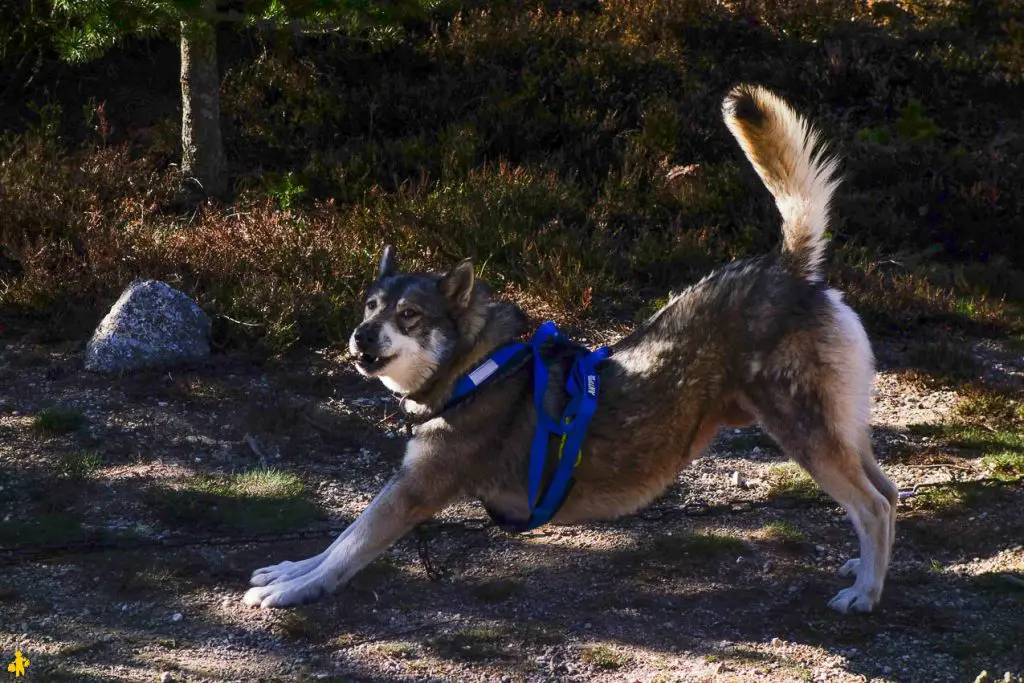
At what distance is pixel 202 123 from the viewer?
1034 cm

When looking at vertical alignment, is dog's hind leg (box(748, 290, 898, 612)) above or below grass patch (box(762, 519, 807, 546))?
above

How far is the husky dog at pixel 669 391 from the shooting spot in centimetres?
493

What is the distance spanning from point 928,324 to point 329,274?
4.73 meters

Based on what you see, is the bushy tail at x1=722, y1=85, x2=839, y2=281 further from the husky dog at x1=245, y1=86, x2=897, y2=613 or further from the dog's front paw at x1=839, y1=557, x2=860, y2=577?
the dog's front paw at x1=839, y1=557, x2=860, y2=577

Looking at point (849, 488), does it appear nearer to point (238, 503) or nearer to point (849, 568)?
point (849, 568)

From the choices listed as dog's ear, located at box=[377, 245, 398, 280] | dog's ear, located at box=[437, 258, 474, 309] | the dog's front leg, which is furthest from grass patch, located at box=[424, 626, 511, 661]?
dog's ear, located at box=[377, 245, 398, 280]

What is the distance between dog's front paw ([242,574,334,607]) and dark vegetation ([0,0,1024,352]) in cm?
327

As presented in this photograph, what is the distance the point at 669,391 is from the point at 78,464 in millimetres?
3449

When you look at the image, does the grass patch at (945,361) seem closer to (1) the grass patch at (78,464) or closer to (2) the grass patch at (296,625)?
(2) the grass patch at (296,625)

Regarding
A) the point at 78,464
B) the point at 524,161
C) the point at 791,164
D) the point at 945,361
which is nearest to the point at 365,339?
the point at 791,164

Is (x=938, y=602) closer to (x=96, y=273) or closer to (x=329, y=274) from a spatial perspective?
(x=329, y=274)

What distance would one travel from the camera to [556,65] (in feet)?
39.5

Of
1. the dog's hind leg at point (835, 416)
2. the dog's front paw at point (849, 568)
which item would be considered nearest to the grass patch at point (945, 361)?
the dog's front paw at point (849, 568)

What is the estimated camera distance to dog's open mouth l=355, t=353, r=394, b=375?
197 inches
